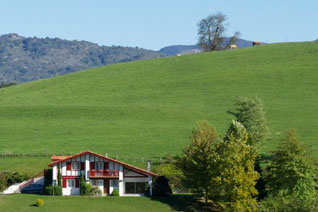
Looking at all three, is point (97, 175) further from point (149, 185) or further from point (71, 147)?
point (71, 147)

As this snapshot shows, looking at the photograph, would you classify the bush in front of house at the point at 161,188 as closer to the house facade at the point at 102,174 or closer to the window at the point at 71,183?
the house facade at the point at 102,174

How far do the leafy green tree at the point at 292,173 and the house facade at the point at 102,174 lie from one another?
14.3 meters

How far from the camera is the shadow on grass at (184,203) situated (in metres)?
71.9

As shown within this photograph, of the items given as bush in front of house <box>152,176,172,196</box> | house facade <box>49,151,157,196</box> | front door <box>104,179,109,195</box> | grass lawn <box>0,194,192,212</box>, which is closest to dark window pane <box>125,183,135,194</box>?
house facade <box>49,151,157,196</box>

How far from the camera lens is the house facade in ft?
259

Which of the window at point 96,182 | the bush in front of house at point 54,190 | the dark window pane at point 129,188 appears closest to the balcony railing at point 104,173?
the window at point 96,182

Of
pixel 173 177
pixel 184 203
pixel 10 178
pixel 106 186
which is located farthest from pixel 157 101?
pixel 184 203

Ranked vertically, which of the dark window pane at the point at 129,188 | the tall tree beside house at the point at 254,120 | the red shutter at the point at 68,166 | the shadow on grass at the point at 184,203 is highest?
the tall tree beside house at the point at 254,120

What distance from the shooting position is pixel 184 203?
7375cm

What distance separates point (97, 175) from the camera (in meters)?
79.1

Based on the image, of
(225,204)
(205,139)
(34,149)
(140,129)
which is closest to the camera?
(225,204)

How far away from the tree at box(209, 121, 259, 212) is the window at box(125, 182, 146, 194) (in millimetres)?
10134

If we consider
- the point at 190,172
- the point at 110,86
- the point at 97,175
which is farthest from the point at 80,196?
the point at 110,86

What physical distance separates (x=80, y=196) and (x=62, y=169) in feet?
14.4
